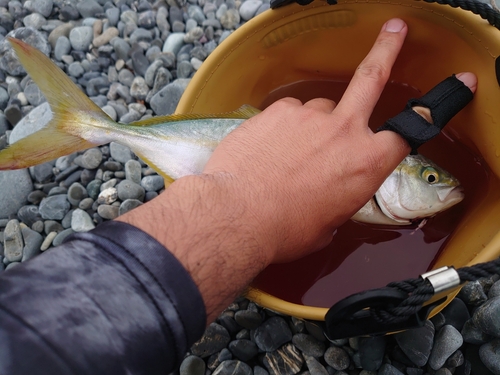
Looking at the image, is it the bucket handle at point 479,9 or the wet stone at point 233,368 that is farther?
the wet stone at point 233,368

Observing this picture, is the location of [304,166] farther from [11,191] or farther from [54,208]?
[11,191]

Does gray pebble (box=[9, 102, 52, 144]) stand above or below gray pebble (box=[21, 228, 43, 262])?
above

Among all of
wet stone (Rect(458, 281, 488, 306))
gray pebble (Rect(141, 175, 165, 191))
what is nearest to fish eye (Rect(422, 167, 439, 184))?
wet stone (Rect(458, 281, 488, 306))

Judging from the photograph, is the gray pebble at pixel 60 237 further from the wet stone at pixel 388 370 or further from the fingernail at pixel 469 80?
the fingernail at pixel 469 80

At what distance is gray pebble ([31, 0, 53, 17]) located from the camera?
2.71 m

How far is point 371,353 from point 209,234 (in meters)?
0.94

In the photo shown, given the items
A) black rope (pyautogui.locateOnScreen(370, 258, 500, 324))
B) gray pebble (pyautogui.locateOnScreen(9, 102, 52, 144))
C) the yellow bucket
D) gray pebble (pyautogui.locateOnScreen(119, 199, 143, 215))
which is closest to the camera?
black rope (pyautogui.locateOnScreen(370, 258, 500, 324))

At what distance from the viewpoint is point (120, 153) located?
7.10 feet

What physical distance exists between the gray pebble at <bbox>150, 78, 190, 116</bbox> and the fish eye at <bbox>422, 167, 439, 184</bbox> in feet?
4.46

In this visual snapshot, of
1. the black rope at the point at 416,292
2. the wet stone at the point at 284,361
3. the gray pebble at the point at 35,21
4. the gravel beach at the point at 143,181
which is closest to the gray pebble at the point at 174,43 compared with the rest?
the gravel beach at the point at 143,181

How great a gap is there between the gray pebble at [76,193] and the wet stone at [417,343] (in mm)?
1623

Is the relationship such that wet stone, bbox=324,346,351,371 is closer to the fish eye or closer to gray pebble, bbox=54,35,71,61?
the fish eye

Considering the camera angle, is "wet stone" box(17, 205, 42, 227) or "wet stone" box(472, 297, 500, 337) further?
"wet stone" box(17, 205, 42, 227)

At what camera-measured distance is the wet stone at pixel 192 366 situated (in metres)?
1.63
